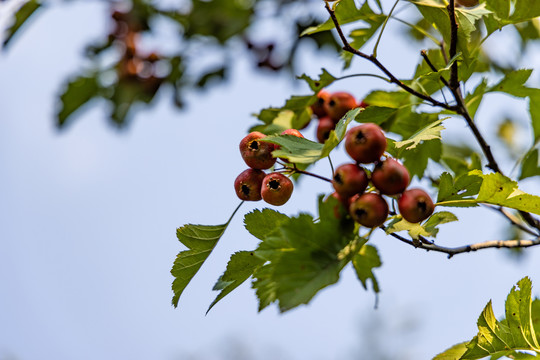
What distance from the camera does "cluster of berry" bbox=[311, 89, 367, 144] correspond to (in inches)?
63.4

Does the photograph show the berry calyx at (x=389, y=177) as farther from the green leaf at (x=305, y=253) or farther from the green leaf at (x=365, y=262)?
the green leaf at (x=365, y=262)

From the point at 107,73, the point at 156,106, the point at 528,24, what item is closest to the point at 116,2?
the point at 107,73

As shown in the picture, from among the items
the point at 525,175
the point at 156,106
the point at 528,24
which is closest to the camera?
the point at 525,175

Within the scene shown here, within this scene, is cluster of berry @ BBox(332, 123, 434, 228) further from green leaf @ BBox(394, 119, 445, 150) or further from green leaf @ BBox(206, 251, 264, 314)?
green leaf @ BBox(206, 251, 264, 314)

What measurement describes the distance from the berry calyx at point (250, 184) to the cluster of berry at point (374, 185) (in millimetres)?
229

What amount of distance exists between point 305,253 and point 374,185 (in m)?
0.21

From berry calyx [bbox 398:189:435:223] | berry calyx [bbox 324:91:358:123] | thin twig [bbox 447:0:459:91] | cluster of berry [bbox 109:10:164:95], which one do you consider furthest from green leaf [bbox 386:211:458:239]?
cluster of berry [bbox 109:10:164:95]

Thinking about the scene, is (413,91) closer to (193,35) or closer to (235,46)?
(193,35)

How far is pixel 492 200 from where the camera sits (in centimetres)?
118

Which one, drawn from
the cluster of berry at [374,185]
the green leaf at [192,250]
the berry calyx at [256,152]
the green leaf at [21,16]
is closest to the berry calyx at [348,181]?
the cluster of berry at [374,185]

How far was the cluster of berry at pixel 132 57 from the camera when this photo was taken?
11.8 feet

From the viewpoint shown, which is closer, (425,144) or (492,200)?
(492,200)

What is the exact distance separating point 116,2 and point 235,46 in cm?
90

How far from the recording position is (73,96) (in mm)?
3445
